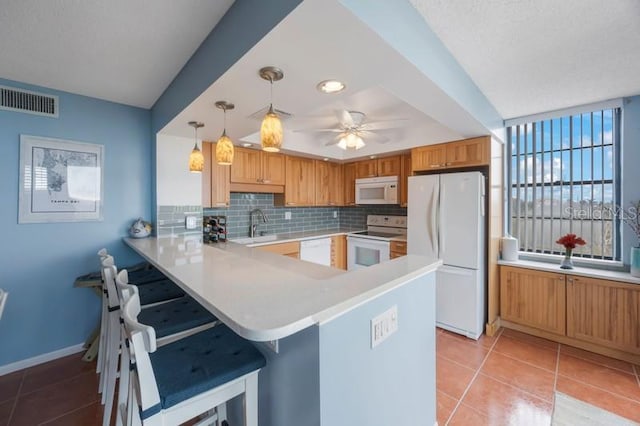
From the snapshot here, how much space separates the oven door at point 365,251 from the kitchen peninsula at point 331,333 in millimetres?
2069

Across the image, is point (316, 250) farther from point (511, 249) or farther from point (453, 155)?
point (511, 249)

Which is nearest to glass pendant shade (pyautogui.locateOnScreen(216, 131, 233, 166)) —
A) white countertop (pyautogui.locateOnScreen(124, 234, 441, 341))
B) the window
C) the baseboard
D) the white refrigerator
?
white countertop (pyautogui.locateOnScreen(124, 234, 441, 341))

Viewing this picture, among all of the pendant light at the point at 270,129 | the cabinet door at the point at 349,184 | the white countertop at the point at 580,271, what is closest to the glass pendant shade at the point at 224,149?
the pendant light at the point at 270,129

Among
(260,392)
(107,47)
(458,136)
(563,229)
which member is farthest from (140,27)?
(563,229)

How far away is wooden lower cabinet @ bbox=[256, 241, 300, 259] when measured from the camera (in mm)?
3246

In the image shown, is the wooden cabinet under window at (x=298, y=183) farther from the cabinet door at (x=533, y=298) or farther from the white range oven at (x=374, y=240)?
the cabinet door at (x=533, y=298)

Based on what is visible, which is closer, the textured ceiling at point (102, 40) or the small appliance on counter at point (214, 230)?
the textured ceiling at point (102, 40)

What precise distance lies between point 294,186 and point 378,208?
152 centimetres

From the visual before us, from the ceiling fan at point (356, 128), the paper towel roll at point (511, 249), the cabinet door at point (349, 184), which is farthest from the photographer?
the cabinet door at point (349, 184)

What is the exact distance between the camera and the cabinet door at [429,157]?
9.93 feet

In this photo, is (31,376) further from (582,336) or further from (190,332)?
(582,336)

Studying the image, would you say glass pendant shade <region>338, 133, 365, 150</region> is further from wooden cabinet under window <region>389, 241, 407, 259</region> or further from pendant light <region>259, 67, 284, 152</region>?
wooden cabinet under window <region>389, 241, 407, 259</region>

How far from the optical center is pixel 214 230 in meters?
3.01

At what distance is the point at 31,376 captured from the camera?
2.09 meters
